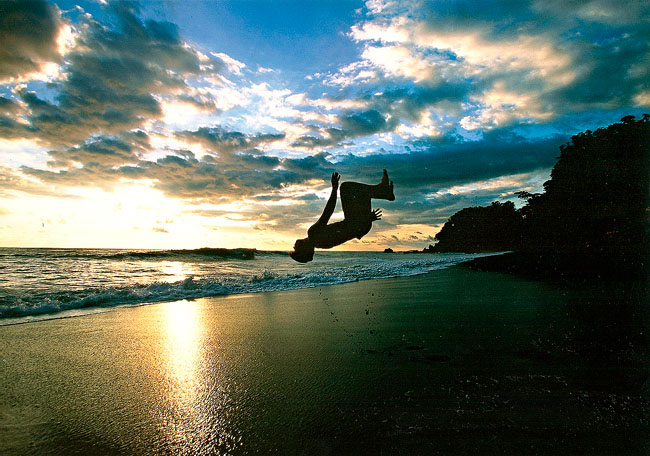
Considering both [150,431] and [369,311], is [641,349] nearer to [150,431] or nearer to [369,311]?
[369,311]

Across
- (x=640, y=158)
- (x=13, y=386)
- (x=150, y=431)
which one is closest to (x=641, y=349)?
(x=150, y=431)

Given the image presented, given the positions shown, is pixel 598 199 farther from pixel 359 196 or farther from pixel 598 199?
pixel 359 196

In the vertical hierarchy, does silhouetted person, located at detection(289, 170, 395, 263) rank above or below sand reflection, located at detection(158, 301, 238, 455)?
above

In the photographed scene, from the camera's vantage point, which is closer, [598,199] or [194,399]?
[194,399]

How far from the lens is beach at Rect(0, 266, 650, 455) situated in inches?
108

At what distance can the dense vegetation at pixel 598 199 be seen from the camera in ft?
70.9

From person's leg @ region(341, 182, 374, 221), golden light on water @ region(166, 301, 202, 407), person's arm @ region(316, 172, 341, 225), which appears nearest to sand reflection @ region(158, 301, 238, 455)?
golden light on water @ region(166, 301, 202, 407)

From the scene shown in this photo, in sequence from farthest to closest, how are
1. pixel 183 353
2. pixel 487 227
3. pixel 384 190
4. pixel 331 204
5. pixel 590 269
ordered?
pixel 487 227, pixel 590 269, pixel 183 353, pixel 384 190, pixel 331 204

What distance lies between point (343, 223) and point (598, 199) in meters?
28.8

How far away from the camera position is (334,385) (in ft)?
12.4

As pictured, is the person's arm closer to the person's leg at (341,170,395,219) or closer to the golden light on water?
the person's leg at (341,170,395,219)

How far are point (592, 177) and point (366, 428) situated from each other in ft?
99.3

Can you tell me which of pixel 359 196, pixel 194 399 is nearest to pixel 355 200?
pixel 359 196

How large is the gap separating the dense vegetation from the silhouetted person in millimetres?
24429
